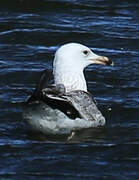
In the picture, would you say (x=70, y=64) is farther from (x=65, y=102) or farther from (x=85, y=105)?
(x=65, y=102)

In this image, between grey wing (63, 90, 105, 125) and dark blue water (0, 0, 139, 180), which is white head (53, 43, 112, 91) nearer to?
grey wing (63, 90, 105, 125)

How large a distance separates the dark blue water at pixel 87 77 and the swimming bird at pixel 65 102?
196 mm

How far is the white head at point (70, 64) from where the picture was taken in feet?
40.4

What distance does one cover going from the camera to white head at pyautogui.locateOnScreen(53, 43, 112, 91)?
12.3 m

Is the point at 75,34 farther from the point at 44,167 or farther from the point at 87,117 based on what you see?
the point at 44,167

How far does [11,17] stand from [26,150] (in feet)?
20.7

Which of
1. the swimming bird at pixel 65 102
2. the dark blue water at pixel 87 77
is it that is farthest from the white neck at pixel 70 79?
the dark blue water at pixel 87 77

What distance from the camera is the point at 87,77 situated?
47.4 ft

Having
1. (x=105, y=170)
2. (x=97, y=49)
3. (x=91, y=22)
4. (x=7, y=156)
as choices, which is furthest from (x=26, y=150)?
(x=91, y=22)

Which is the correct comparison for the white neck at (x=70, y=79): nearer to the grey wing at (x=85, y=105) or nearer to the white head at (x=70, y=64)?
the white head at (x=70, y=64)

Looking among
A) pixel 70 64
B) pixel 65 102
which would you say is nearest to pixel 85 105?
pixel 65 102

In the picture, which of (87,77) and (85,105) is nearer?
(85,105)

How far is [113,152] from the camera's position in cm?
1138

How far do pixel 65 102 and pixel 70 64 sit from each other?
985 mm
